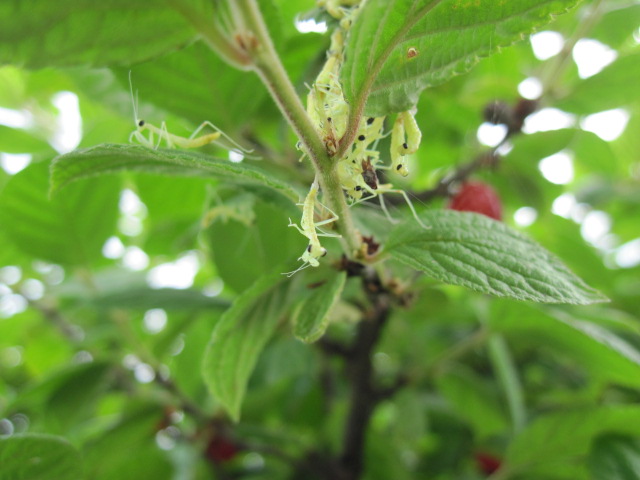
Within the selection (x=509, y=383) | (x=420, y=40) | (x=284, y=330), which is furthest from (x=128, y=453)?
(x=420, y=40)

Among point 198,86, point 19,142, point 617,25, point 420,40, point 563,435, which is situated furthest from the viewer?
point 19,142

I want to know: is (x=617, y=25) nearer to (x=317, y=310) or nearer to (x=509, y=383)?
(x=509, y=383)

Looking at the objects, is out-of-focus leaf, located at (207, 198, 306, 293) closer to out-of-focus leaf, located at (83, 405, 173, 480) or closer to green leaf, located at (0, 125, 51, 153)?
out-of-focus leaf, located at (83, 405, 173, 480)

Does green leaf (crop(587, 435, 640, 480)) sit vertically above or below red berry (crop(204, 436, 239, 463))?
below

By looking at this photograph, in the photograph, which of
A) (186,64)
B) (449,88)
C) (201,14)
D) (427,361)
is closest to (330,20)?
(201,14)

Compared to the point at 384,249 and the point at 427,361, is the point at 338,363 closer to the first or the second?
the point at 427,361

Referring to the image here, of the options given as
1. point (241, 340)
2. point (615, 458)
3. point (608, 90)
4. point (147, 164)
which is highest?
point (608, 90)

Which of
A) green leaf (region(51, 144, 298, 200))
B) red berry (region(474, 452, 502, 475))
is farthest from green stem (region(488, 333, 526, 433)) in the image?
green leaf (region(51, 144, 298, 200))
